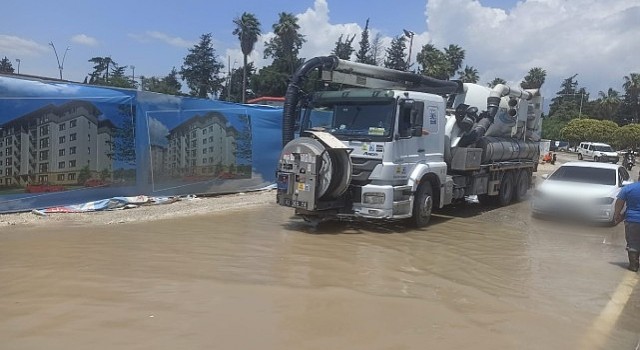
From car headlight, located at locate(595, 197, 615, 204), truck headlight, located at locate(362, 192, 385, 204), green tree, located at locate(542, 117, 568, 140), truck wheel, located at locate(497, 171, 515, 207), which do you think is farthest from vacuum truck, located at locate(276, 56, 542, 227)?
green tree, located at locate(542, 117, 568, 140)

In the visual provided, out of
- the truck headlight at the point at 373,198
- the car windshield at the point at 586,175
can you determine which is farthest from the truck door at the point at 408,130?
the car windshield at the point at 586,175

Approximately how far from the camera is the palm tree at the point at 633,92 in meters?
96.9

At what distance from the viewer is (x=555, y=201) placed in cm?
1221

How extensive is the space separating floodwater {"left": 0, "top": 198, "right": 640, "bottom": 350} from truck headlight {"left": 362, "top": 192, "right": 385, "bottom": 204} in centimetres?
61

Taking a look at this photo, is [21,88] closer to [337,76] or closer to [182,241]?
[182,241]

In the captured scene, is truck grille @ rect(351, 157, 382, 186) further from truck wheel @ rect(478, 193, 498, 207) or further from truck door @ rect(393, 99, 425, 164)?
truck wheel @ rect(478, 193, 498, 207)

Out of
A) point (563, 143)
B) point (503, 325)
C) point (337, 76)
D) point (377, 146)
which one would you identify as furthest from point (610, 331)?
point (563, 143)

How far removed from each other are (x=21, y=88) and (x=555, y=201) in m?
10.9

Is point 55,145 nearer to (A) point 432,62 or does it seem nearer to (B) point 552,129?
(A) point 432,62

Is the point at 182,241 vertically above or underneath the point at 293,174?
underneath

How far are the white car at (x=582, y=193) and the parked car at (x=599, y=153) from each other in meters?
35.0

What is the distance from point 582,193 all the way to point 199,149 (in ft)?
29.1

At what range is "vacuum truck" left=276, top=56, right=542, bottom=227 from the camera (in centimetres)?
988

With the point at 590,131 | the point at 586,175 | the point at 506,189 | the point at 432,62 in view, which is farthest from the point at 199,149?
the point at 590,131
